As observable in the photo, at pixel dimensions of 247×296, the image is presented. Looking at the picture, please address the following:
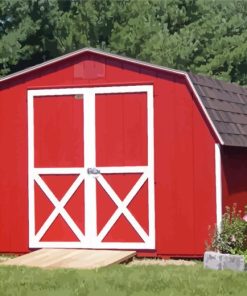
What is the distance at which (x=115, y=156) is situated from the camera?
36.8ft

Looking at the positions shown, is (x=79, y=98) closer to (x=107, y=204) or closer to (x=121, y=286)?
(x=107, y=204)

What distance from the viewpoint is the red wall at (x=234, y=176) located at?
35.9 ft

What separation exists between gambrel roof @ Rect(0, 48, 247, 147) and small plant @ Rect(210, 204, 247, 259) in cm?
120

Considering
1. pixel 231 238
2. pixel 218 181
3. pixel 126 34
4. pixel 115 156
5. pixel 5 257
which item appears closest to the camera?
pixel 231 238

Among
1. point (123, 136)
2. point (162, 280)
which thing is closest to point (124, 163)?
point (123, 136)

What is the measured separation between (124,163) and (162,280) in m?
3.01

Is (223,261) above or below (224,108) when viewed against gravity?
below

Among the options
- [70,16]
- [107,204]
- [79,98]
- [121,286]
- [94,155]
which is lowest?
[121,286]

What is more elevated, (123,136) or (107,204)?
(123,136)

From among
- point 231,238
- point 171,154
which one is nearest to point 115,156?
point 171,154

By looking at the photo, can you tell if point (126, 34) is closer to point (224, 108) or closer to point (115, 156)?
point (224, 108)

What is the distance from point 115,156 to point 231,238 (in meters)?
2.27

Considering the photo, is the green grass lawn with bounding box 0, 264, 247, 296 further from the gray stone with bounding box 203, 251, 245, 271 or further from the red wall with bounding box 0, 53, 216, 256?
the red wall with bounding box 0, 53, 216, 256

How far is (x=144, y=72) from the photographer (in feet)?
36.6
